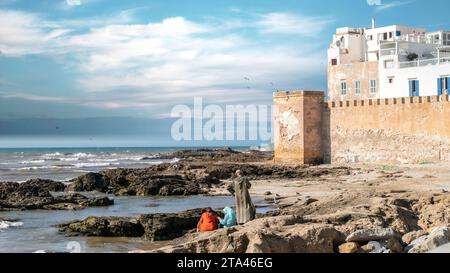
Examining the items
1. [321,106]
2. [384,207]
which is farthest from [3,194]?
[321,106]

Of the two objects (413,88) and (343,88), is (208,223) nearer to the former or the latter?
(413,88)

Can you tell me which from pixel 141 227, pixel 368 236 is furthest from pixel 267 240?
pixel 141 227

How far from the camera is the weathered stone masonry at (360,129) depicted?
25.5 m

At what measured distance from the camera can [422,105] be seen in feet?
84.8

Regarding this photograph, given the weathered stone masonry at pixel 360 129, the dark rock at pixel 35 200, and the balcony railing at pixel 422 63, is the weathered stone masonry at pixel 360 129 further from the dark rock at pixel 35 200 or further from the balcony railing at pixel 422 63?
the dark rock at pixel 35 200

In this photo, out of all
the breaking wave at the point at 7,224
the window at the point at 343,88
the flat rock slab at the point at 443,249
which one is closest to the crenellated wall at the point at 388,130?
the window at the point at 343,88

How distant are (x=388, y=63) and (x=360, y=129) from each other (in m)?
8.01

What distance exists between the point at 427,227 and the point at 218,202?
822cm

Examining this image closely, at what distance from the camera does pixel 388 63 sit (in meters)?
34.8

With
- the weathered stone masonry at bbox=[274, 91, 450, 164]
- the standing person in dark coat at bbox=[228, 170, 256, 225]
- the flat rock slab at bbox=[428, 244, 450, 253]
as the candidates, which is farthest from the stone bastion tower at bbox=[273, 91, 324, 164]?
the flat rock slab at bbox=[428, 244, 450, 253]

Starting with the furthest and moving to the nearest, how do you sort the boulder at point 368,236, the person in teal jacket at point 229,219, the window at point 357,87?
1. the window at point 357,87
2. the person in teal jacket at point 229,219
3. the boulder at point 368,236

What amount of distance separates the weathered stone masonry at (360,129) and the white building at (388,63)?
13.0 feet

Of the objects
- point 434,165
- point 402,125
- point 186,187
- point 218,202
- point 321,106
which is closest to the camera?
point 218,202

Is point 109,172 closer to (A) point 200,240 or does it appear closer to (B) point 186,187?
(B) point 186,187
